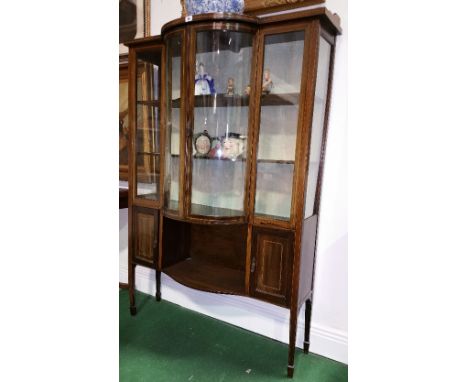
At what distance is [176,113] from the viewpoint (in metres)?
1.82

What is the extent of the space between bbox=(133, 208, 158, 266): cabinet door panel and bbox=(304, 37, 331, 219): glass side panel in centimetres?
98

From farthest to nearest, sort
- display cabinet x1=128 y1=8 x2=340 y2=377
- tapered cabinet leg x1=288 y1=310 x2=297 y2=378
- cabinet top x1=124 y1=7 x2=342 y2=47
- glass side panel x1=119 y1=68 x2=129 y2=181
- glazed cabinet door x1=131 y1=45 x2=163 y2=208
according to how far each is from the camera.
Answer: glass side panel x1=119 y1=68 x2=129 y2=181 → glazed cabinet door x1=131 y1=45 x2=163 y2=208 → tapered cabinet leg x1=288 y1=310 x2=297 y2=378 → display cabinet x1=128 y1=8 x2=340 y2=377 → cabinet top x1=124 y1=7 x2=342 y2=47

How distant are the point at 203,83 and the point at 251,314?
4.94 feet

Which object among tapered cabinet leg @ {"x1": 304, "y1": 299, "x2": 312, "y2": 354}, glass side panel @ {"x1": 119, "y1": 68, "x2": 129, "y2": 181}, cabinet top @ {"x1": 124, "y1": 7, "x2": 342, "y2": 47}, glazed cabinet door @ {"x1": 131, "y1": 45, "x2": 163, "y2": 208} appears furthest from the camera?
glass side panel @ {"x1": 119, "y1": 68, "x2": 129, "y2": 181}

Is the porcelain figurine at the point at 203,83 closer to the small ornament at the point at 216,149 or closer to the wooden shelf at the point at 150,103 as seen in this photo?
the small ornament at the point at 216,149

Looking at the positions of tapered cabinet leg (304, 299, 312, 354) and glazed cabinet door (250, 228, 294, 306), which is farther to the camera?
tapered cabinet leg (304, 299, 312, 354)

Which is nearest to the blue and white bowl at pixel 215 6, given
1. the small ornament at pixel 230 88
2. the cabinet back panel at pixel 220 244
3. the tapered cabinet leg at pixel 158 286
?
the small ornament at pixel 230 88

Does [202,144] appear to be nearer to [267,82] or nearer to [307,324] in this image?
[267,82]

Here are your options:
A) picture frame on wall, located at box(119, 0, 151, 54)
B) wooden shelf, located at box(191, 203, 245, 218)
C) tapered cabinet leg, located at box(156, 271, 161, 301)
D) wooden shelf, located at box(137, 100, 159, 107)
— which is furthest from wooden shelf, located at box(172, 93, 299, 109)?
tapered cabinet leg, located at box(156, 271, 161, 301)

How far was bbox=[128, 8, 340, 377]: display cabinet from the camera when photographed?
155 centimetres

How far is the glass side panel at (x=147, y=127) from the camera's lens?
80.4 inches

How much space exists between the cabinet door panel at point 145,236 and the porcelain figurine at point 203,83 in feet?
2.72

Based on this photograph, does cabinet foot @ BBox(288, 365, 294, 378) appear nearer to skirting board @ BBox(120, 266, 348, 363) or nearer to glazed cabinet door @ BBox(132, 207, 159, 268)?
skirting board @ BBox(120, 266, 348, 363)
